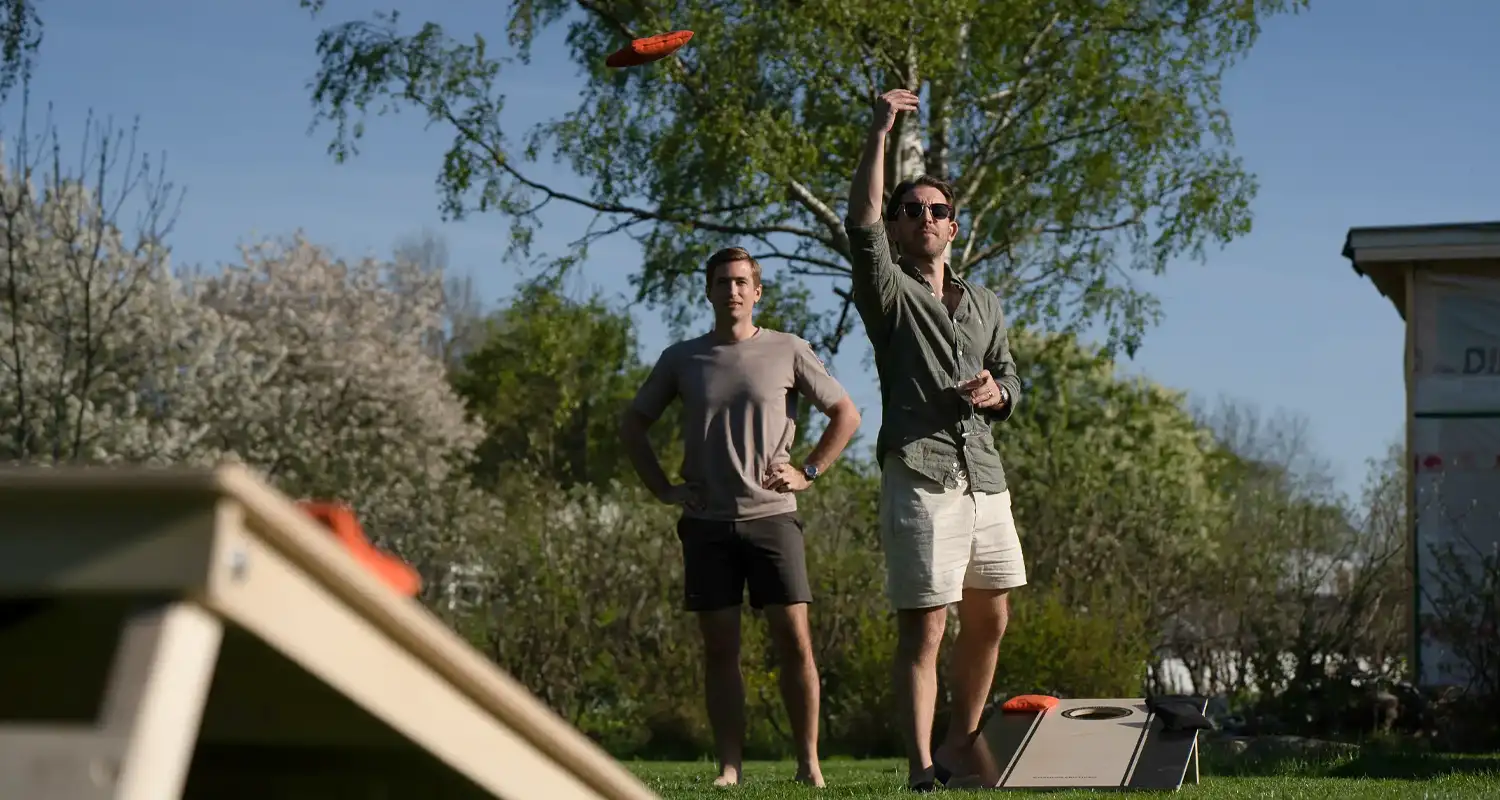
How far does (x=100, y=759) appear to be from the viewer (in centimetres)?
135

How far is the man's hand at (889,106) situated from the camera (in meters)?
5.25

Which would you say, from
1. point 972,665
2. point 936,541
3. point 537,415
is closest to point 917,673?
point 972,665

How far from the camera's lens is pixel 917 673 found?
214 inches

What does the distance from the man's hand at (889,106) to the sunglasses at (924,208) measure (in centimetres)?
33

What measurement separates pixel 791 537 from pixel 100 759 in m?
4.88

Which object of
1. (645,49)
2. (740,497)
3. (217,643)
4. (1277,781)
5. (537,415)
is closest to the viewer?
(217,643)

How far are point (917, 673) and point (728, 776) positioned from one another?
982 millimetres

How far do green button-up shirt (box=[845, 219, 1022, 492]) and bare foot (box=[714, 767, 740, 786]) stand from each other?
4.28ft

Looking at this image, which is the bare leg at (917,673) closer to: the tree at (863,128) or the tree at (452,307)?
the tree at (863,128)

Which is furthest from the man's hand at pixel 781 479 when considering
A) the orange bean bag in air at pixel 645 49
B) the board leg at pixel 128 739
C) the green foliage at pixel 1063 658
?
the board leg at pixel 128 739

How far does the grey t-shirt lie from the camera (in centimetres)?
615

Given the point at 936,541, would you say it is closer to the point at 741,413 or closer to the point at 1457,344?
the point at 741,413

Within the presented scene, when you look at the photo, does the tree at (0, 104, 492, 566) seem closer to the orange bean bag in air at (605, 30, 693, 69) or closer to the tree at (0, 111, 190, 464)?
the tree at (0, 111, 190, 464)

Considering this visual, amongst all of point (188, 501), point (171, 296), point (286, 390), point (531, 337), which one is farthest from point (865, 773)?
point (286, 390)
